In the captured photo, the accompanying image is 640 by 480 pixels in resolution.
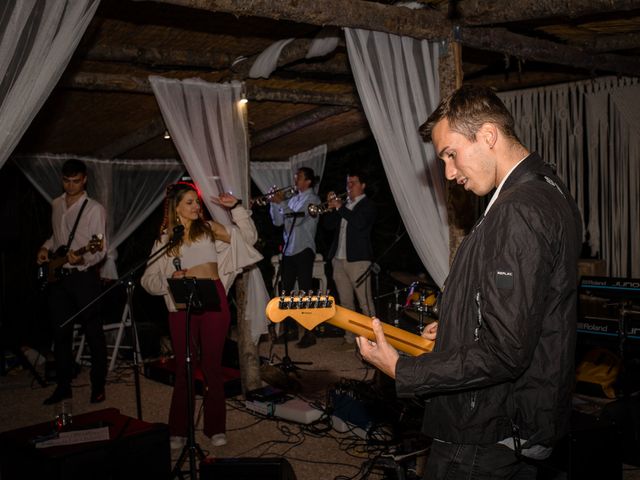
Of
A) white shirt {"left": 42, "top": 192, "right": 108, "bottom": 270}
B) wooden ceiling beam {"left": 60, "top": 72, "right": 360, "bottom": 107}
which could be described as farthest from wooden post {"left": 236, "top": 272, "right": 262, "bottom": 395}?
wooden ceiling beam {"left": 60, "top": 72, "right": 360, "bottom": 107}

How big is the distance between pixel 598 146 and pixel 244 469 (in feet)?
17.6

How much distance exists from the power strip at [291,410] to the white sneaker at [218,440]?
680 millimetres

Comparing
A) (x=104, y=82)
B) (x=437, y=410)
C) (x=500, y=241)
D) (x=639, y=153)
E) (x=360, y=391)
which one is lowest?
(x=360, y=391)

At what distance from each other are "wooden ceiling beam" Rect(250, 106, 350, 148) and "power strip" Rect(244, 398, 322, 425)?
147 inches

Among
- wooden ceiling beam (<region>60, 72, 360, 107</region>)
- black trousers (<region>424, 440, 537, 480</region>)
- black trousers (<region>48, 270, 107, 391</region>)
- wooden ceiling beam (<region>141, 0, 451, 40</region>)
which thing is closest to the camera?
black trousers (<region>424, 440, 537, 480</region>)

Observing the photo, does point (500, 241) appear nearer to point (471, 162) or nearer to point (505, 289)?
point (505, 289)

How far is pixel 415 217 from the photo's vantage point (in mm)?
4156

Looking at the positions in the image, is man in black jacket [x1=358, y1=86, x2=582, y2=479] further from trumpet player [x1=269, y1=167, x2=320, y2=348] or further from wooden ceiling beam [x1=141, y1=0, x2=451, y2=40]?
trumpet player [x1=269, y1=167, x2=320, y2=348]

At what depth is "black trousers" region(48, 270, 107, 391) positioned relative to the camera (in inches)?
224

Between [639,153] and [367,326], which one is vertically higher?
[639,153]

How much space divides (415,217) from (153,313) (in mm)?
6331

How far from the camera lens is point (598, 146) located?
21.2ft

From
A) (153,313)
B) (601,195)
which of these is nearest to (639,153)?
(601,195)

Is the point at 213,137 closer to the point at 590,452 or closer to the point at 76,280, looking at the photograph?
the point at 76,280
